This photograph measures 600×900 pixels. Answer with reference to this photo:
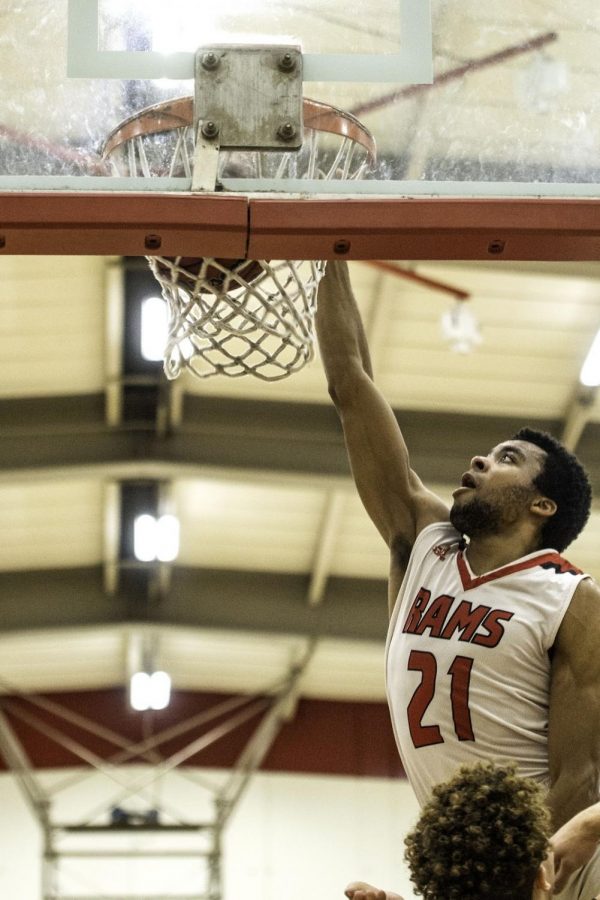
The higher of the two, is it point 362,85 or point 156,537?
point 156,537

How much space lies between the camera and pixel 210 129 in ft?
10.6

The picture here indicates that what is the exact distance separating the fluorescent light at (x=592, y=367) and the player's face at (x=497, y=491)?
227 inches

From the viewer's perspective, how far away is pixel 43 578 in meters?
12.1

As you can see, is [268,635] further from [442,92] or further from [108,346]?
[442,92]

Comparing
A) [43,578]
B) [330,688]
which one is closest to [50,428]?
[43,578]

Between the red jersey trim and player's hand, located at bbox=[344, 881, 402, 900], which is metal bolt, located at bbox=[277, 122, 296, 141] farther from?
player's hand, located at bbox=[344, 881, 402, 900]

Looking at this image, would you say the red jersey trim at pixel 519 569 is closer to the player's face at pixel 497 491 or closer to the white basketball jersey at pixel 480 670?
the white basketball jersey at pixel 480 670

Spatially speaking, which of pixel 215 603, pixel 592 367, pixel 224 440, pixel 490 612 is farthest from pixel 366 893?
pixel 215 603

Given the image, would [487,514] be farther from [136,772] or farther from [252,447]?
[136,772]

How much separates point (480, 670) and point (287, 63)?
56.4 inches

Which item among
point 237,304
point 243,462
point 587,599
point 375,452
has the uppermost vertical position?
point 243,462

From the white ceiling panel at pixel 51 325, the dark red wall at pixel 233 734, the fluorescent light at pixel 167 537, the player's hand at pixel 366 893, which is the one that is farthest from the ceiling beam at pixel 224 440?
the player's hand at pixel 366 893

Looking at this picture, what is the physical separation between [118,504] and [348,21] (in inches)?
335

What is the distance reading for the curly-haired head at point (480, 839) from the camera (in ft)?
8.73
